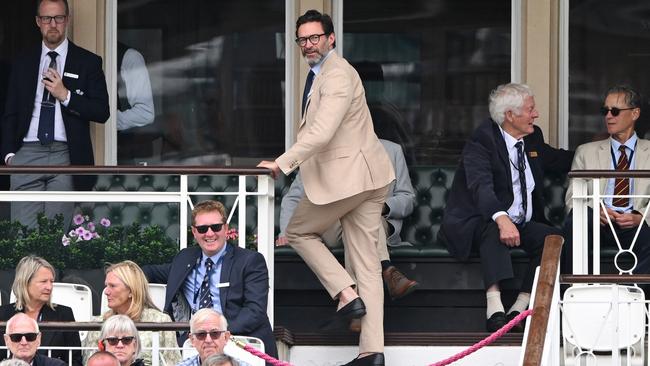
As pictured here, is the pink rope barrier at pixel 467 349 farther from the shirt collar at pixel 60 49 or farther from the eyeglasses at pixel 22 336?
the shirt collar at pixel 60 49

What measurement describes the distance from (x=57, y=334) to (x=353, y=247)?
1843 mm

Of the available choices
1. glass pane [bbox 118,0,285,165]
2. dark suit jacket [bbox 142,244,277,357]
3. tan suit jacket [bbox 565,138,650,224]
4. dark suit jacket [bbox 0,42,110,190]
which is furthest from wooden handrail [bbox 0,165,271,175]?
glass pane [bbox 118,0,285,165]

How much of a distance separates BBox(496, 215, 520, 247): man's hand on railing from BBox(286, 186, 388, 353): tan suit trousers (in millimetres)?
777

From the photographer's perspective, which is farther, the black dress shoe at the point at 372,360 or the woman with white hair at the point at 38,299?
the black dress shoe at the point at 372,360

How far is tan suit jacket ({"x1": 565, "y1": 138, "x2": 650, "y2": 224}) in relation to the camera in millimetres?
13234

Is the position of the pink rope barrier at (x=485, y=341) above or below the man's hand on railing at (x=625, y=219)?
below

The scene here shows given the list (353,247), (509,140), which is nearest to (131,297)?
(353,247)

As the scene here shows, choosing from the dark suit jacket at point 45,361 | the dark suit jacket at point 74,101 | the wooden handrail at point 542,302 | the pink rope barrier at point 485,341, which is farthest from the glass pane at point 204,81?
the wooden handrail at point 542,302

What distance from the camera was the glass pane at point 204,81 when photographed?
584 inches

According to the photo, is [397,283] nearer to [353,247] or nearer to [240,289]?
[353,247]

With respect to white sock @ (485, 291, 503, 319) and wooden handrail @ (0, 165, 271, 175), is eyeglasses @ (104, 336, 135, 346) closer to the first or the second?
wooden handrail @ (0, 165, 271, 175)

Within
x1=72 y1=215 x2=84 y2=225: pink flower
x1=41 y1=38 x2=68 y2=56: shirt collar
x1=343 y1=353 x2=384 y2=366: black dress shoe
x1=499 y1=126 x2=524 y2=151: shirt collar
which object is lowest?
x1=343 y1=353 x2=384 y2=366: black dress shoe

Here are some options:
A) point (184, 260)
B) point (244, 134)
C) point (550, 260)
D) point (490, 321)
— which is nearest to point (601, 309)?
point (490, 321)

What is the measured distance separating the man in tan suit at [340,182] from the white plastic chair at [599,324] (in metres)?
1.11
